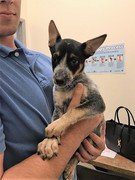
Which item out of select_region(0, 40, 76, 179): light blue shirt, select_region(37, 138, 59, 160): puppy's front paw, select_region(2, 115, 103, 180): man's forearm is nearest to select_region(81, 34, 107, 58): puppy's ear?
select_region(0, 40, 76, 179): light blue shirt

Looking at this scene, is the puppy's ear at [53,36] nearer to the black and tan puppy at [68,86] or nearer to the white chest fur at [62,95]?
the black and tan puppy at [68,86]

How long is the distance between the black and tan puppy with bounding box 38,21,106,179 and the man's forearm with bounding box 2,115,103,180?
1.5 inches

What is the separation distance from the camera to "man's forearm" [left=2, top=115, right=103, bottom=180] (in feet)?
3.38

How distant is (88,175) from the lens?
1.85m

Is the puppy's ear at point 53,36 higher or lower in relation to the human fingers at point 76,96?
higher

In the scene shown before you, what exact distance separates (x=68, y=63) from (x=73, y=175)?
0.53m

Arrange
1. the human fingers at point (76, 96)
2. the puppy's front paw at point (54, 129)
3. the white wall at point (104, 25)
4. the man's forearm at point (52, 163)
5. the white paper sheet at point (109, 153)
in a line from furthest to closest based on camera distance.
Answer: the white wall at point (104, 25)
the white paper sheet at point (109, 153)
the human fingers at point (76, 96)
the puppy's front paw at point (54, 129)
the man's forearm at point (52, 163)

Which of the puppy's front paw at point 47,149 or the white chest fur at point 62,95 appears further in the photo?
the white chest fur at point 62,95

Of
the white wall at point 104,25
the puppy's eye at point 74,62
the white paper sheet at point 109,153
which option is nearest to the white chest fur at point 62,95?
the puppy's eye at point 74,62

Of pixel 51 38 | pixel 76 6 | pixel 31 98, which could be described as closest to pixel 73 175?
pixel 31 98

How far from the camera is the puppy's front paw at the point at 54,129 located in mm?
1155

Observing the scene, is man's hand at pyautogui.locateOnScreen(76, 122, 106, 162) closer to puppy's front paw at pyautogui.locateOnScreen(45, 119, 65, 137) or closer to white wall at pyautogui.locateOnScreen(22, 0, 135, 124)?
puppy's front paw at pyautogui.locateOnScreen(45, 119, 65, 137)

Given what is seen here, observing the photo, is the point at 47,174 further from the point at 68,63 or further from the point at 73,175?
the point at 68,63

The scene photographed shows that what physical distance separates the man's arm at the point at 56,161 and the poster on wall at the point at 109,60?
6.18 feet
